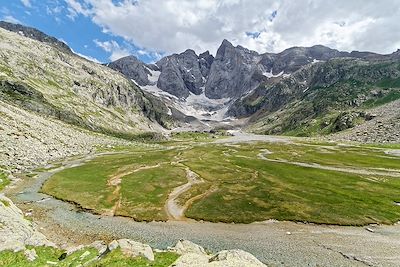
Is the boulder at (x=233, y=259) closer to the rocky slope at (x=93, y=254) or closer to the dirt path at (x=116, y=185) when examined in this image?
the rocky slope at (x=93, y=254)

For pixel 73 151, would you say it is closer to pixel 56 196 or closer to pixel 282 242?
pixel 56 196

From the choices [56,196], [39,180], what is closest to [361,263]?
[56,196]

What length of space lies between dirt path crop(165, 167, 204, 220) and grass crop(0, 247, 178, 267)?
26944mm

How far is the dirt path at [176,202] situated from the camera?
210 ft

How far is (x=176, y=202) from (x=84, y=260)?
38.8 metres

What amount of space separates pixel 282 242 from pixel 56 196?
178 ft

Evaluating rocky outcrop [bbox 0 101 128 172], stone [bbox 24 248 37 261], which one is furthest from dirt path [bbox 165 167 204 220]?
rocky outcrop [bbox 0 101 128 172]

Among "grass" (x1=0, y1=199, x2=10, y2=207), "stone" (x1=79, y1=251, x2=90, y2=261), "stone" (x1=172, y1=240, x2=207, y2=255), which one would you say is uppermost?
"grass" (x1=0, y1=199, x2=10, y2=207)

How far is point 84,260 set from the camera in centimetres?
3478

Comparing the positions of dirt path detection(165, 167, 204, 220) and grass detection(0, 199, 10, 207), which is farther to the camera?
dirt path detection(165, 167, 204, 220)

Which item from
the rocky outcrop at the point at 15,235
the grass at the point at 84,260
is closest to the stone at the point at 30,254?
the rocky outcrop at the point at 15,235

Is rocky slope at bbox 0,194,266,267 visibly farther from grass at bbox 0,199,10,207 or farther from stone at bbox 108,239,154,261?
grass at bbox 0,199,10,207

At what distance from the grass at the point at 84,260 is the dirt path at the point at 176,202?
26.9 metres

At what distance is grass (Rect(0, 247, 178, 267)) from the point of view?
102ft
